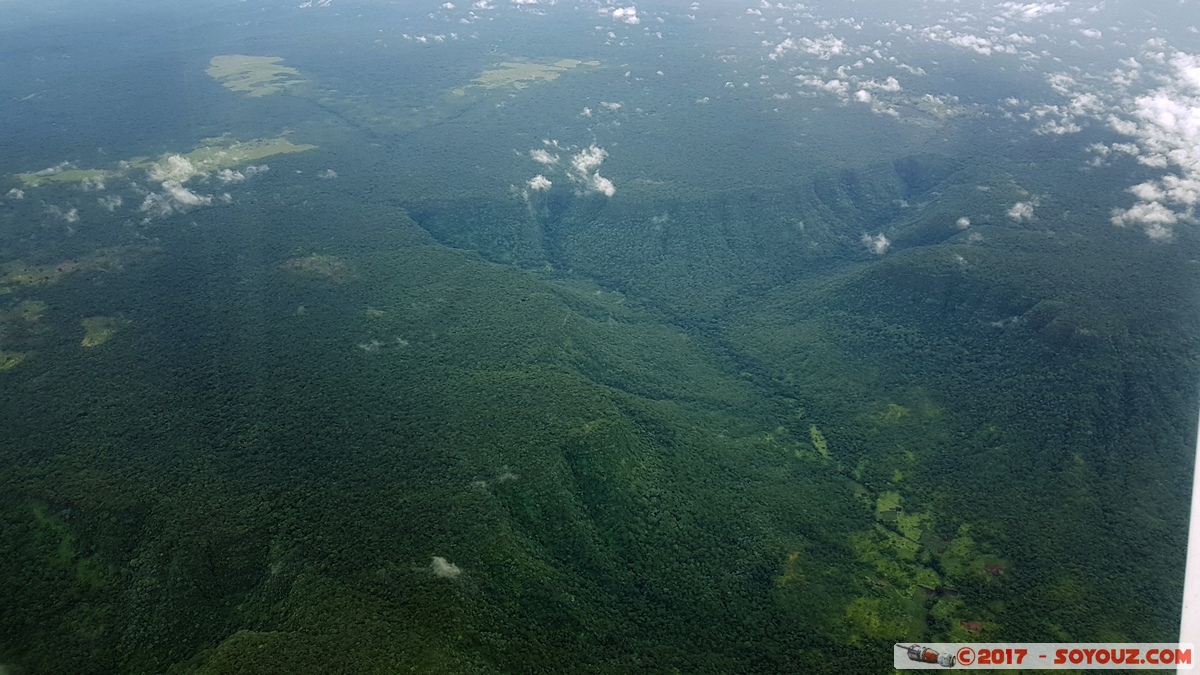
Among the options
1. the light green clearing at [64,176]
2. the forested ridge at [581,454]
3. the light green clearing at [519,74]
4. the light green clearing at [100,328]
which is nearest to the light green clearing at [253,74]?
the light green clearing at [519,74]

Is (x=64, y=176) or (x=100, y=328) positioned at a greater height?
(x=64, y=176)

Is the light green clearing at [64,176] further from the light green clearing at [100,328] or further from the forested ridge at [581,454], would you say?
the light green clearing at [100,328]

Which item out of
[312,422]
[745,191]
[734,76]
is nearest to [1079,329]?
[745,191]

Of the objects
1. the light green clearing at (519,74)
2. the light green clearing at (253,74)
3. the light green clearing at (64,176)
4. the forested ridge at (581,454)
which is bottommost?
the forested ridge at (581,454)

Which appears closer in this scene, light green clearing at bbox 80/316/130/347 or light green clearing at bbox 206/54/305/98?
light green clearing at bbox 80/316/130/347

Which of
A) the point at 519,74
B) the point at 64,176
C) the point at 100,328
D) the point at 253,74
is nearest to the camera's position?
the point at 100,328

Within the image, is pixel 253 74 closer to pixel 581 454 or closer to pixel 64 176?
pixel 64 176

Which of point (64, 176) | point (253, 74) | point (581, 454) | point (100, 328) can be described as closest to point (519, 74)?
point (253, 74)

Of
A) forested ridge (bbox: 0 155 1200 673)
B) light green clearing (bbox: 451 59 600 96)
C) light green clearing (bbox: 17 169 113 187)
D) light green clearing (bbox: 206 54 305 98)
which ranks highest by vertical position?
light green clearing (bbox: 206 54 305 98)

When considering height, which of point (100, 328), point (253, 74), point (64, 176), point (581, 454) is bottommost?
point (581, 454)

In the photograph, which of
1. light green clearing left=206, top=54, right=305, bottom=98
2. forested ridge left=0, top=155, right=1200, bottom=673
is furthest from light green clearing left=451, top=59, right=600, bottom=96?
forested ridge left=0, top=155, right=1200, bottom=673

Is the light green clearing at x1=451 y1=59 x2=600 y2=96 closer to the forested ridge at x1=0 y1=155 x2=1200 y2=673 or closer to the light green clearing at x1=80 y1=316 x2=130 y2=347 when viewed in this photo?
the forested ridge at x1=0 y1=155 x2=1200 y2=673

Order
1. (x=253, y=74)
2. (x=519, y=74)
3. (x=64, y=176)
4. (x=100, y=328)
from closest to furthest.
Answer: (x=100, y=328), (x=64, y=176), (x=253, y=74), (x=519, y=74)
